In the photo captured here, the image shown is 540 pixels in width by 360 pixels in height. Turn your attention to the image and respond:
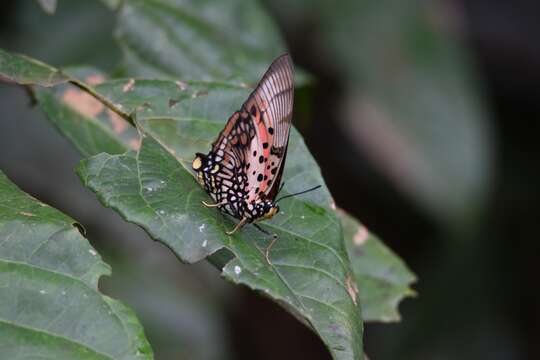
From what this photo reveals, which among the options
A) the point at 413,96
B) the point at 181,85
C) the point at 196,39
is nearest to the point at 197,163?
the point at 181,85

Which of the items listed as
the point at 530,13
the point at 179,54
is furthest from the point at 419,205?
the point at 530,13

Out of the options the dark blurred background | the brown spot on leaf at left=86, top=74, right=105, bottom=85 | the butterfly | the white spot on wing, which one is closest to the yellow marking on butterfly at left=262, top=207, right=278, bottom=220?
the butterfly

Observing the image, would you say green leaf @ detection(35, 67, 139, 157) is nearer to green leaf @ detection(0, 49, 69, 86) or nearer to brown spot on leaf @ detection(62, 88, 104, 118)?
brown spot on leaf @ detection(62, 88, 104, 118)

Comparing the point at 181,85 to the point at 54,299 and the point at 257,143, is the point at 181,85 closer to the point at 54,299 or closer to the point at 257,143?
the point at 257,143

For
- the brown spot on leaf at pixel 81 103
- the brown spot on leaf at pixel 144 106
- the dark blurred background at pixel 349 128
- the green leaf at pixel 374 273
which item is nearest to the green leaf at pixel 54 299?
the brown spot on leaf at pixel 144 106

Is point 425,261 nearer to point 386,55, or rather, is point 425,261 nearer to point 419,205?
point 419,205
